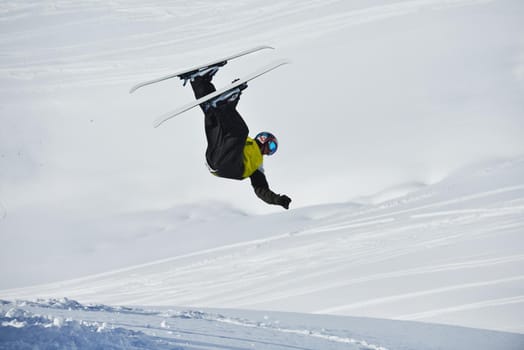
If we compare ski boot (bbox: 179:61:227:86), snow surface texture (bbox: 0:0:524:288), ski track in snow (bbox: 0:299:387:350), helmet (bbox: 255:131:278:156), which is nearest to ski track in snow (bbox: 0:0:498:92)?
snow surface texture (bbox: 0:0:524:288)

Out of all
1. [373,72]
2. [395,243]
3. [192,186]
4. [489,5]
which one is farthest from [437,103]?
[192,186]

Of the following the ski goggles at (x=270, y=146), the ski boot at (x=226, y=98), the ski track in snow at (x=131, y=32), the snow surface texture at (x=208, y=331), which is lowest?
the snow surface texture at (x=208, y=331)

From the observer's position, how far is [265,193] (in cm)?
398

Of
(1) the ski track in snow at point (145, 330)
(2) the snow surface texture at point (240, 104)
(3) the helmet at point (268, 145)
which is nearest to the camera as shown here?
(1) the ski track in snow at point (145, 330)

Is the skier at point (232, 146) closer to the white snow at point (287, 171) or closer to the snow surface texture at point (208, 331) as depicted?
the snow surface texture at point (208, 331)

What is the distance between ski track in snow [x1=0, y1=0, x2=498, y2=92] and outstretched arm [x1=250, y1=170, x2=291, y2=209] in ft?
14.0

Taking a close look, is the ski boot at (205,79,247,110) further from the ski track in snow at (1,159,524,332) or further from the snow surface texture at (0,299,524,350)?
the ski track in snow at (1,159,524,332)

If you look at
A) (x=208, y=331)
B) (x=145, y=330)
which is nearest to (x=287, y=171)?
(x=208, y=331)

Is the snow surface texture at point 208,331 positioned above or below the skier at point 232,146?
below

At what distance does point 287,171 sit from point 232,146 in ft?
11.3

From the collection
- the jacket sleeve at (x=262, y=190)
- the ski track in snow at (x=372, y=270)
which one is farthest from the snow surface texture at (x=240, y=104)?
the jacket sleeve at (x=262, y=190)

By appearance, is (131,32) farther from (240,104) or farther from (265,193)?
(265,193)

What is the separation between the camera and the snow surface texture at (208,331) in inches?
150

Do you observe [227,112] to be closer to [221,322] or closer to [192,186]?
[221,322]
